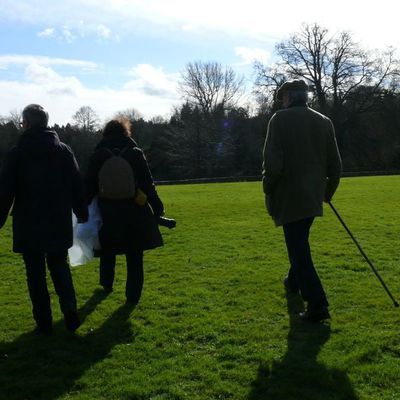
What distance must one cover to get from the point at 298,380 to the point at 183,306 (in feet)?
7.17

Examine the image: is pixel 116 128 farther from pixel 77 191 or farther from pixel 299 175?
pixel 299 175

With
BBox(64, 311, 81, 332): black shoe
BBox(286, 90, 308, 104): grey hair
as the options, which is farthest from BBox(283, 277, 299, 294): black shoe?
BBox(64, 311, 81, 332): black shoe

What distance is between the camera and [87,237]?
5.74 metres

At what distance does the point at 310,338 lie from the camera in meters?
4.66

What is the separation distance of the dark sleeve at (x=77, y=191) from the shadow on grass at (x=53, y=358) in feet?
3.56

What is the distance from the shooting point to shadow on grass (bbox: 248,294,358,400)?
3.64 meters

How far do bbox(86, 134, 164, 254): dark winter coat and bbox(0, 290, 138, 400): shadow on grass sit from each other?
786 mm

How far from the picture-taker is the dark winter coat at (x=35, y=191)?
4.67m

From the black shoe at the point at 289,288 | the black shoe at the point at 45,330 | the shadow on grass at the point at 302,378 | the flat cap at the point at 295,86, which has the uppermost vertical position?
the flat cap at the point at 295,86

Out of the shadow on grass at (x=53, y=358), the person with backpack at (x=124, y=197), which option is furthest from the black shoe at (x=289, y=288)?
the shadow on grass at (x=53, y=358)

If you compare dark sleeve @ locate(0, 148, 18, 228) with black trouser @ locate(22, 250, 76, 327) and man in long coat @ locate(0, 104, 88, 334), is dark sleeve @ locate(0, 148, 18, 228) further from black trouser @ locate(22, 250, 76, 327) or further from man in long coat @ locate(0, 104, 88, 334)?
black trouser @ locate(22, 250, 76, 327)

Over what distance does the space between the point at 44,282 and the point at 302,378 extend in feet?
8.08

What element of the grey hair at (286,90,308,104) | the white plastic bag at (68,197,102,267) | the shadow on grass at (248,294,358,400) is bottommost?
the shadow on grass at (248,294,358,400)

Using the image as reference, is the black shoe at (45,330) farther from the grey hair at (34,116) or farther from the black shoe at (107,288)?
the grey hair at (34,116)
